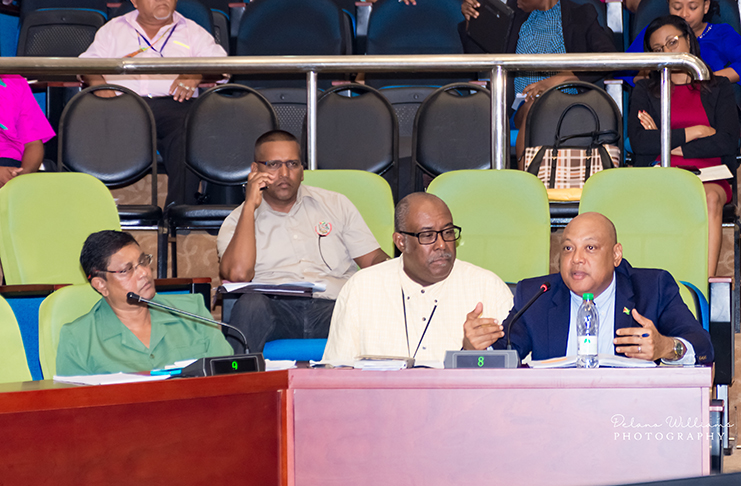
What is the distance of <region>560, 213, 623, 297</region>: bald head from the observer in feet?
6.93

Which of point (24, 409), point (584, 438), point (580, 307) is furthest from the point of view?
Answer: point (580, 307)

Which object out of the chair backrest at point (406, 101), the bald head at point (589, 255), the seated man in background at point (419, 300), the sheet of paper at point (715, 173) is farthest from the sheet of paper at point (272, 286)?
the sheet of paper at point (715, 173)

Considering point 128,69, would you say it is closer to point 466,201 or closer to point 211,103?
point 211,103

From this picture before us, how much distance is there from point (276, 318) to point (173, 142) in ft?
4.50

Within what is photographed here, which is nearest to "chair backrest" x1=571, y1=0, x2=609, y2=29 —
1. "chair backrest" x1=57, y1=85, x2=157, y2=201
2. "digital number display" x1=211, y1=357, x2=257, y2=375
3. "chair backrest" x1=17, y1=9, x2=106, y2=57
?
"chair backrest" x1=57, y1=85, x2=157, y2=201

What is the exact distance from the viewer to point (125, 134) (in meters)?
3.49

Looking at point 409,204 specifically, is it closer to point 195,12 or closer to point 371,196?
point 371,196

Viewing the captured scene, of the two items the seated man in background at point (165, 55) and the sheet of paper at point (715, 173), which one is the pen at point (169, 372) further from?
the sheet of paper at point (715, 173)

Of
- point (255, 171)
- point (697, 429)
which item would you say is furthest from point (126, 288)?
point (697, 429)

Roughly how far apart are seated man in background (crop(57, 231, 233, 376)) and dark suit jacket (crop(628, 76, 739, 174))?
2.01 metres

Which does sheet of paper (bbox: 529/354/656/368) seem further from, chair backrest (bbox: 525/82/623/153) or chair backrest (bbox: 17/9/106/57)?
chair backrest (bbox: 17/9/106/57)

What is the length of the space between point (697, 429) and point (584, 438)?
0.20 metres

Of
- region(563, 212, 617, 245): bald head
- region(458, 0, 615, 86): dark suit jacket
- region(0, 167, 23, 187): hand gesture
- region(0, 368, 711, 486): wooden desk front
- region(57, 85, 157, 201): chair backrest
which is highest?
region(458, 0, 615, 86): dark suit jacket

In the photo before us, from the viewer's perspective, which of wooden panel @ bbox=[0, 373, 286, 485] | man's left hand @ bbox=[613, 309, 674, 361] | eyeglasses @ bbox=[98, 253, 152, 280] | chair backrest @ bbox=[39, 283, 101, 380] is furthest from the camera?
eyeglasses @ bbox=[98, 253, 152, 280]
